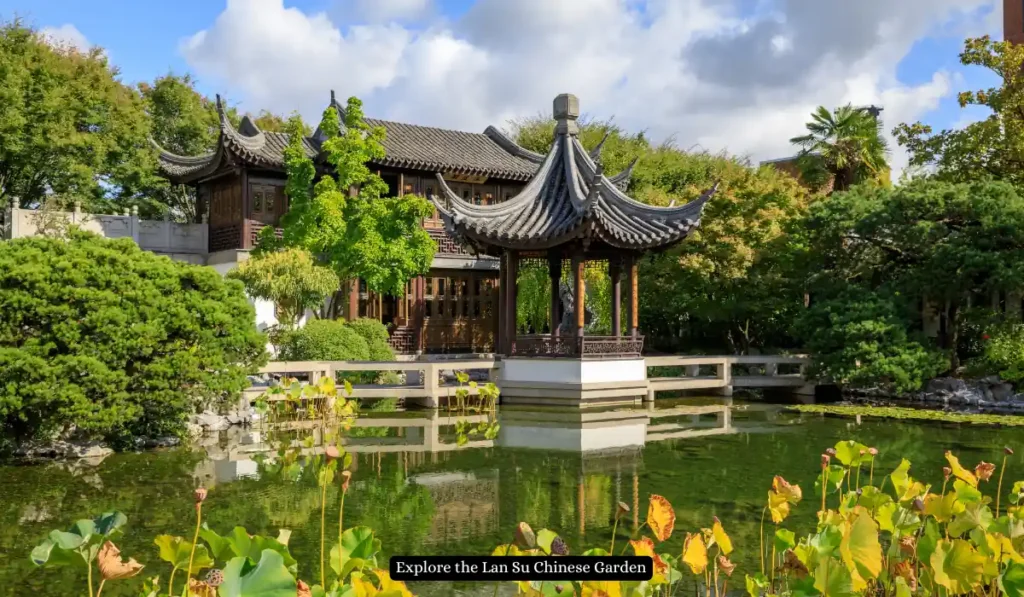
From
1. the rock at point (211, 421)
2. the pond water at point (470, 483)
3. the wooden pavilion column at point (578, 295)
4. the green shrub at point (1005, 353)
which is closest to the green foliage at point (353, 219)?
the wooden pavilion column at point (578, 295)

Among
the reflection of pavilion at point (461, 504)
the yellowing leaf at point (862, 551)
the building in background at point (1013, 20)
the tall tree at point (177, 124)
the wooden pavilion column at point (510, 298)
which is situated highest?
the building in background at point (1013, 20)

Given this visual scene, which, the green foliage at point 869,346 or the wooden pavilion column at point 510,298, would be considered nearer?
the green foliage at point 869,346

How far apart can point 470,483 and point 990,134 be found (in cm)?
1271

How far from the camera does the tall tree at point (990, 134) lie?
50.2 ft

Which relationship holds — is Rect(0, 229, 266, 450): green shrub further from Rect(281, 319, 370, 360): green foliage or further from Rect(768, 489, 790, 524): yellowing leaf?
Rect(768, 489, 790, 524): yellowing leaf

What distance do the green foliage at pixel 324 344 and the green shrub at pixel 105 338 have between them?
3.92 metres

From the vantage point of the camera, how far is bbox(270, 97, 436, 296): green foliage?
16.0m

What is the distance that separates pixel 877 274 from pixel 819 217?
1.50m

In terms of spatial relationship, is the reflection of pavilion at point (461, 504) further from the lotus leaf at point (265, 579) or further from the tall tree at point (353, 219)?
the tall tree at point (353, 219)

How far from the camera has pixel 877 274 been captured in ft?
50.4

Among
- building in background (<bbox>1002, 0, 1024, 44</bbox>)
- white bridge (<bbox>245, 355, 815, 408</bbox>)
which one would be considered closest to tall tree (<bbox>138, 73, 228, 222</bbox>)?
white bridge (<bbox>245, 355, 815, 408</bbox>)

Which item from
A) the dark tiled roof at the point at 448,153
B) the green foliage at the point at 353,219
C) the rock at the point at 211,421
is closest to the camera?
the rock at the point at 211,421

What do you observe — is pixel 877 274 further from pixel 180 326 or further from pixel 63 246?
pixel 63 246

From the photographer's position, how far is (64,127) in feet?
64.3
